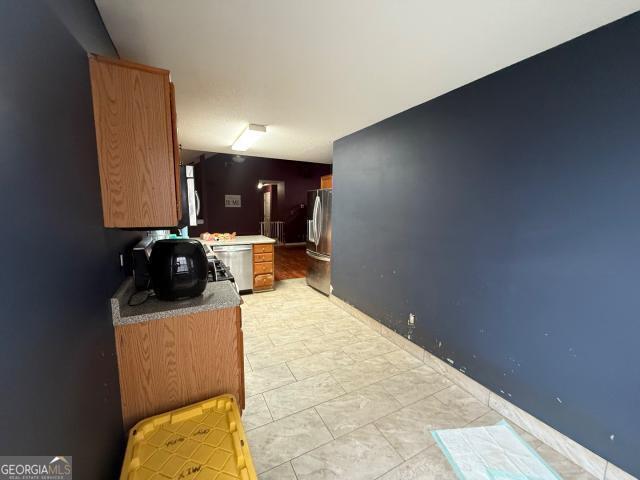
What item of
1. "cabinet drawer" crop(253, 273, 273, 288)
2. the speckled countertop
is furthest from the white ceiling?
"cabinet drawer" crop(253, 273, 273, 288)

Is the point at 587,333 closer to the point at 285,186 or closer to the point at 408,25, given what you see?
the point at 408,25

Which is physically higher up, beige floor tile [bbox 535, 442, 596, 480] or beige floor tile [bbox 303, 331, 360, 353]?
beige floor tile [bbox 535, 442, 596, 480]

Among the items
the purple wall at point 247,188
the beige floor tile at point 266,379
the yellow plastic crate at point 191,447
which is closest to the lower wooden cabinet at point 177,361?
the yellow plastic crate at point 191,447

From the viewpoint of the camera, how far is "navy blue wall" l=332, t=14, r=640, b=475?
134cm

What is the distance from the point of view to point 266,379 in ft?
7.23

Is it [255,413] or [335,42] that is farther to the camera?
[255,413]

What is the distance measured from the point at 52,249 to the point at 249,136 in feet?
9.71

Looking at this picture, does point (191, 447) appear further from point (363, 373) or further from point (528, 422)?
point (528, 422)

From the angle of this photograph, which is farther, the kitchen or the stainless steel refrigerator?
the stainless steel refrigerator

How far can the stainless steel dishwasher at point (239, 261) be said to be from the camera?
4078mm

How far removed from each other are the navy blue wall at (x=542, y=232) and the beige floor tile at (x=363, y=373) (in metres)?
0.43

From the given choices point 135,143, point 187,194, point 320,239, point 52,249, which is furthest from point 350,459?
point 320,239

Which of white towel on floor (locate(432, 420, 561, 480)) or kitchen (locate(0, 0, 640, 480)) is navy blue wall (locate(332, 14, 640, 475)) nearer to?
kitchen (locate(0, 0, 640, 480))

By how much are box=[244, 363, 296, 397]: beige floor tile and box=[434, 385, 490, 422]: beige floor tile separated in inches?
47.0
